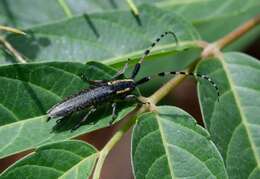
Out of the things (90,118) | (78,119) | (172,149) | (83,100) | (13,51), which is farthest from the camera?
(83,100)

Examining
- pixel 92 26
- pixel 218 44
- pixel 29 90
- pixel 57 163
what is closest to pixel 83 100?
pixel 92 26

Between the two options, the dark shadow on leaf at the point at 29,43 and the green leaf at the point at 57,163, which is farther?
the dark shadow on leaf at the point at 29,43

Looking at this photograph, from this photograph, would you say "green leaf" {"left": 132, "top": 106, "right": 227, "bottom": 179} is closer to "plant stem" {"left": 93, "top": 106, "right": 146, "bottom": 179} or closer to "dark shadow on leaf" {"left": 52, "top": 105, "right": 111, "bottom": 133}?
"plant stem" {"left": 93, "top": 106, "right": 146, "bottom": 179}

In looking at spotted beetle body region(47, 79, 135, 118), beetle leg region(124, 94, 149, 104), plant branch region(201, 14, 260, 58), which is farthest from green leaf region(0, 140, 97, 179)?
plant branch region(201, 14, 260, 58)

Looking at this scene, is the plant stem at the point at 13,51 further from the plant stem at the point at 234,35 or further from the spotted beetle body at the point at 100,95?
the plant stem at the point at 234,35

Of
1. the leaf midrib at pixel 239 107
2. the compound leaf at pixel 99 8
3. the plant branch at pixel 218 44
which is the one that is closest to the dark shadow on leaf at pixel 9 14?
the compound leaf at pixel 99 8

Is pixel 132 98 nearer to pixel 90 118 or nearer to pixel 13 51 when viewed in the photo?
pixel 90 118
